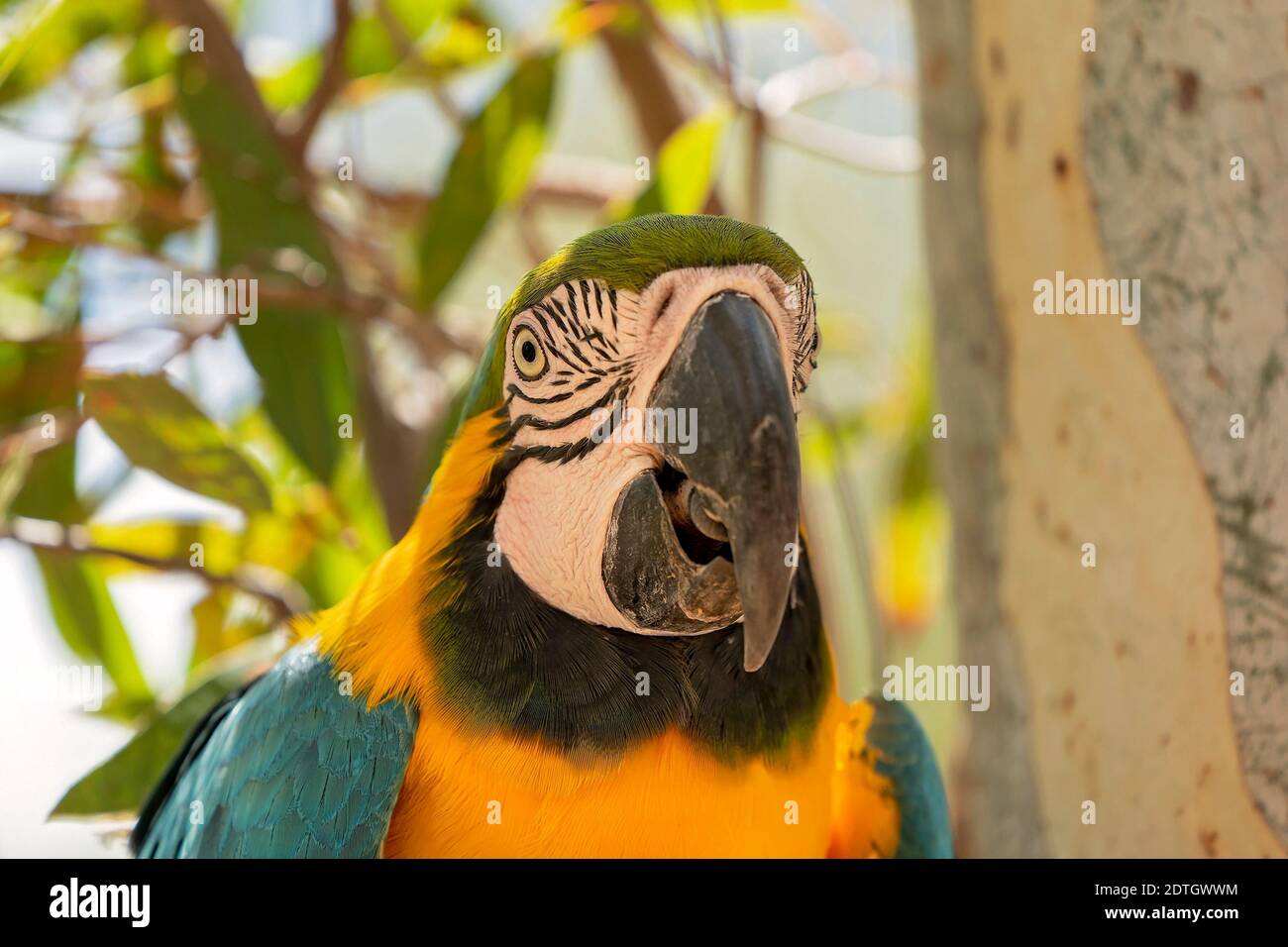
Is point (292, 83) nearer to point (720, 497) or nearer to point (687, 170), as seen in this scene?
point (687, 170)

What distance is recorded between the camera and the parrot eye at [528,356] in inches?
51.9

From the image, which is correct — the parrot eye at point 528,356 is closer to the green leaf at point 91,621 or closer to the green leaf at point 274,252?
the green leaf at point 274,252

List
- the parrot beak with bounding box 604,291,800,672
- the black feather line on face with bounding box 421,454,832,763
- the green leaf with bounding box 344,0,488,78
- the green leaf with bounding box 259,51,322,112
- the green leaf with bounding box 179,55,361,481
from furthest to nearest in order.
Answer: the green leaf with bounding box 259,51,322,112 < the green leaf with bounding box 344,0,488,78 < the green leaf with bounding box 179,55,361,481 < the black feather line on face with bounding box 421,454,832,763 < the parrot beak with bounding box 604,291,800,672

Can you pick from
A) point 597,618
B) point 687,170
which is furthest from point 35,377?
point 597,618

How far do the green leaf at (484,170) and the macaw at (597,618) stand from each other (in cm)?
89

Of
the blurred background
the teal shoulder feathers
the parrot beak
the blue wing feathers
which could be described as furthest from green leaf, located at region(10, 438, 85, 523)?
the blue wing feathers

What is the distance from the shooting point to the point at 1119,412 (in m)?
1.74

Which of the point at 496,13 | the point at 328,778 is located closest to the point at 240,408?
the point at 496,13

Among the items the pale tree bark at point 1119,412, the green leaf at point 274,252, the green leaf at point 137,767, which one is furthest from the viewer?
the green leaf at point 274,252

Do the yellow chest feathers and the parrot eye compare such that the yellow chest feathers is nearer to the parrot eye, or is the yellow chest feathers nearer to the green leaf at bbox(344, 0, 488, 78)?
the parrot eye

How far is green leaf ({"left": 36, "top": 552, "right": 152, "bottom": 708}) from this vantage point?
232cm

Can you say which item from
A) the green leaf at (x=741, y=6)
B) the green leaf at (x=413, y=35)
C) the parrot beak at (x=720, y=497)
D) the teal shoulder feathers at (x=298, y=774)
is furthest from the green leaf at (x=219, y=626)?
the green leaf at (x=741, y=6)

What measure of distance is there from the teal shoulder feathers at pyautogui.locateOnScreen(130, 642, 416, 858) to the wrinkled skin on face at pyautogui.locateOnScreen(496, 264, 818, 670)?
25 cm

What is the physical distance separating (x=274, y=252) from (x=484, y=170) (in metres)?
0.42
